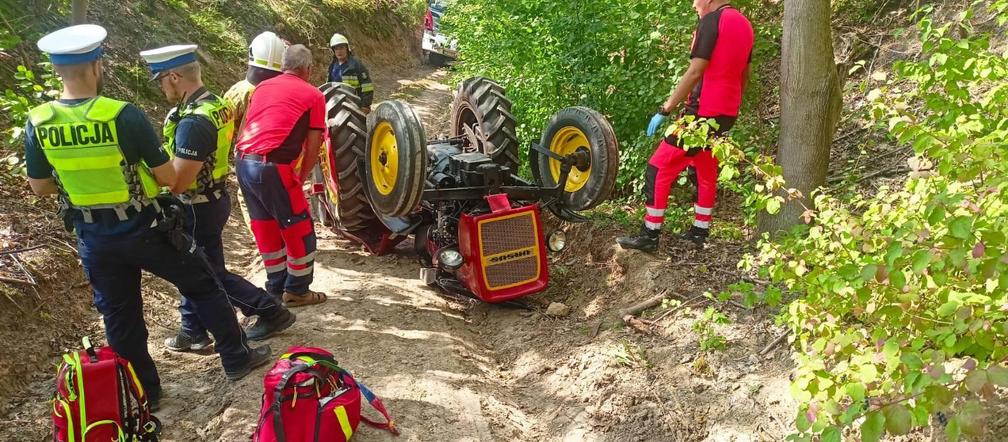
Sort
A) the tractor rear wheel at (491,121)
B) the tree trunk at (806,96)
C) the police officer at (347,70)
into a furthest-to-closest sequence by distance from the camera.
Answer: the police officer at (347,70), the tractor rear wheel at (491,121), the tree trunk at (806,96)

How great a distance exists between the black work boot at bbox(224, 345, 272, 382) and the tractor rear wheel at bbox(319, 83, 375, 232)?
1.79 metres

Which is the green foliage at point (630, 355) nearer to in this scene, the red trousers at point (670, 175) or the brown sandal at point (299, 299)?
the red trousers at point (670, 175)

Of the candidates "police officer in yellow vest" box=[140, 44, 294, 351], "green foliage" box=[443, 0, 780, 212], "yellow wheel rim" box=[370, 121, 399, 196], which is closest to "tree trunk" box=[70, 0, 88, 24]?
"police officer in yellow vest" box=[140, 44, 294, 351]

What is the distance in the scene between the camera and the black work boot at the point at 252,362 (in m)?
3.56

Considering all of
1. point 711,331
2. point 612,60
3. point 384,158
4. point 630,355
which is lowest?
point 630,355

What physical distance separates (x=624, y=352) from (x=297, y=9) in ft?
37.0

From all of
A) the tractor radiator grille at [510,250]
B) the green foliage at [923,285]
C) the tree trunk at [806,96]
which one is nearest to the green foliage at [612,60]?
the tree trunk at [806,96]

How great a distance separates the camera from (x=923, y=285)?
1999 millimetres

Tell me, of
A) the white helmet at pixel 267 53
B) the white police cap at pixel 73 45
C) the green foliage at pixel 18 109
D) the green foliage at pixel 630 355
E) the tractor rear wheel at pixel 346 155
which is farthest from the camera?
the tractor rear wheel at pixel 346 155

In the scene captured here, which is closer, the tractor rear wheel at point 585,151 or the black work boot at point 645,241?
the tractor rear wheel at point 585,151

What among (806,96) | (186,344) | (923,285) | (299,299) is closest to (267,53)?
(299,299)

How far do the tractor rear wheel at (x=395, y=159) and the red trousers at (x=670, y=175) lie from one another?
169cm

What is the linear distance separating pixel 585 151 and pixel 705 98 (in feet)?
3.11

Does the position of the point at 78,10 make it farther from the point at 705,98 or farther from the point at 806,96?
the point at 806,96
